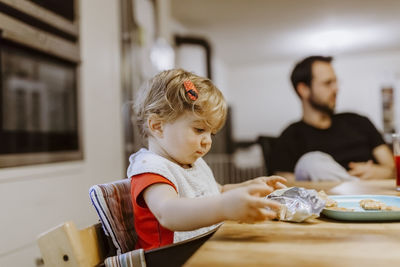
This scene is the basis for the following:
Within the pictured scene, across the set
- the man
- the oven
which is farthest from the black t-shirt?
the oven

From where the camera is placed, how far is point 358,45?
6125 millimetres

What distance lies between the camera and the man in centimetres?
165

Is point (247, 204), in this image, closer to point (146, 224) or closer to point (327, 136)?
point (146, 224)

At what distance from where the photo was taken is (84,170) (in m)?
1.80

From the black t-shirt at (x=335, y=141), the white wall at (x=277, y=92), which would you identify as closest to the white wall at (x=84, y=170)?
the black t-shirt at (x=335, y=141)

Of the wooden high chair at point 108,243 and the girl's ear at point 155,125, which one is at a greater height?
the girl's ear at point 155,125

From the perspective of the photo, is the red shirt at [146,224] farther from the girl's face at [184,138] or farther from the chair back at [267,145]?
the chair back at [267,145]

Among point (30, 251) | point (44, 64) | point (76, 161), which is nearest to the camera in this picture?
point (30, 251)

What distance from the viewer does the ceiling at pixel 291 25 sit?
4.22 meters

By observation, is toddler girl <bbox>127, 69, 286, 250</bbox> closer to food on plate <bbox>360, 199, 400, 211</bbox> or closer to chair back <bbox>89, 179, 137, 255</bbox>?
chair back <bbox>89, 179, 137, 255</bbox>

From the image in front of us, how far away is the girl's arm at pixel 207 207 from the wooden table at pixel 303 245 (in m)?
0.04

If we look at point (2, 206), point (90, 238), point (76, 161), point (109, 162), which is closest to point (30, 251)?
point (2, 206)

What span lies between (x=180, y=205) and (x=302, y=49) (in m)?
6.16

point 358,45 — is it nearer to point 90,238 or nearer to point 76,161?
point 76,161
